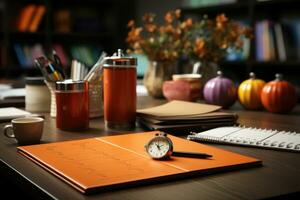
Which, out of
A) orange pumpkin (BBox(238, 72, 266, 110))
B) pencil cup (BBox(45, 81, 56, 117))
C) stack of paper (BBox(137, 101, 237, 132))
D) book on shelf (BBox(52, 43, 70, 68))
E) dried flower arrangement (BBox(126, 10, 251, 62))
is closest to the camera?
stack of paper (BBox(137, 101, 237, 132))

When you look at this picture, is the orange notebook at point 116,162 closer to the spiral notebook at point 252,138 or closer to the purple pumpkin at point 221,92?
the spiral notebook at point 252,138

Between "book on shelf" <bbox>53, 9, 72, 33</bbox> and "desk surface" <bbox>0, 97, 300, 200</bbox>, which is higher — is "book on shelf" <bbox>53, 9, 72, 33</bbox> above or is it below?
above

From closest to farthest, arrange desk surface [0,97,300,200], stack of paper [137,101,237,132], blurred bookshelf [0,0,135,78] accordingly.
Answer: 1. desk surface [0,97,300,200]
2. stack of paper [137,101,237,132]
3. blurred bookshelf [0,0,135,78]

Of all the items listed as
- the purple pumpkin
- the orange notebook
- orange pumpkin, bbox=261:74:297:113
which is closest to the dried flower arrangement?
the purple pumpkin

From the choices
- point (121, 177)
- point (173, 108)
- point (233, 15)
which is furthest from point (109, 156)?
point (233, 15)

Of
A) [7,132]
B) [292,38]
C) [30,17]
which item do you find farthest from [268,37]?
[7,132]

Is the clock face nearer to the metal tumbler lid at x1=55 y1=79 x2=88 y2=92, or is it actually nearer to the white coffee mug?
the white coffee mug

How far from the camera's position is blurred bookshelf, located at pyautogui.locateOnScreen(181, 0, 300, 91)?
3.36 meters

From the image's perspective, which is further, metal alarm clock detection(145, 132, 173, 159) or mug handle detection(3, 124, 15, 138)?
mug handle detection(3, 124, 15, 138)

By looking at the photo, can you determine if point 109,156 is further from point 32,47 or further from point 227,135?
point 32,47

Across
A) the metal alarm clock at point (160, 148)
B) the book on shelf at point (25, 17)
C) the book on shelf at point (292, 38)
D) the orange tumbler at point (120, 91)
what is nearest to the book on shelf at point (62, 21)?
the book on shelf at point (25, 17)

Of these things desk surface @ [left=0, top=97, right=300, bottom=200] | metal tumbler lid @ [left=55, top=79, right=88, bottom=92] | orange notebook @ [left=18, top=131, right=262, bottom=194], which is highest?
metal tumbler lid @ [left=55, top=79, right=88, bottom=92]

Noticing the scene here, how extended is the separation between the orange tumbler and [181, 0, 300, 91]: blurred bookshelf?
2241mm

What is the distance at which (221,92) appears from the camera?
5.41 feet
